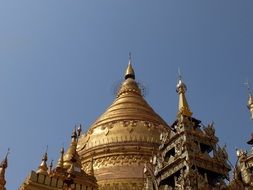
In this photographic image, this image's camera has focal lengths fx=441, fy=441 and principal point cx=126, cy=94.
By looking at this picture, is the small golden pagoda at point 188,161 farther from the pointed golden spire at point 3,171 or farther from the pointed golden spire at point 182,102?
the pointed golden spire at point 3,171

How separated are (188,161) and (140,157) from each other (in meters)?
11.0

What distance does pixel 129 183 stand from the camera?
2794 centimetres

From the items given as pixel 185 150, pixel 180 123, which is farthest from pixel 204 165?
pixel 180 123

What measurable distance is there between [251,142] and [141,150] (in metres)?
8.01

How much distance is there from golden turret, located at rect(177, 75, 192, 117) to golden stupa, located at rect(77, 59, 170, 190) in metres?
4.13

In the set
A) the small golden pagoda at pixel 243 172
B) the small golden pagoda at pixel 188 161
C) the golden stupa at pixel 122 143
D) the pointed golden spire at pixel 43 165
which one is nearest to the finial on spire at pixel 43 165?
the pointed golden spire at pixel 43 165

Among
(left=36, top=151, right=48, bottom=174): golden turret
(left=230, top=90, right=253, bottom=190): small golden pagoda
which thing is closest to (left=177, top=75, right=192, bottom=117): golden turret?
(left=230, top=90, right=253, bottom=190): small golden pagoda

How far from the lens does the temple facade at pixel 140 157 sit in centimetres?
1998

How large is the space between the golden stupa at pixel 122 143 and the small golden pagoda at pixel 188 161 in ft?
17.9

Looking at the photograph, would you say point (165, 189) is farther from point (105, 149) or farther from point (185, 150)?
point (105, 149)

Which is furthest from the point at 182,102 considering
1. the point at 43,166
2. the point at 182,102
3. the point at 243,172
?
the point at 43,166

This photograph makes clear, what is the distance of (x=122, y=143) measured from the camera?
104ft

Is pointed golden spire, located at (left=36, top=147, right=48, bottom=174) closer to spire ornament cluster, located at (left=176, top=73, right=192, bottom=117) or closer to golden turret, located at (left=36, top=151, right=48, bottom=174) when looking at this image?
golden turret, located at (left=36, top=151, right=48, bottom=174)

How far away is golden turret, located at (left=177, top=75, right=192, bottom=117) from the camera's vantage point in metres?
24.5
